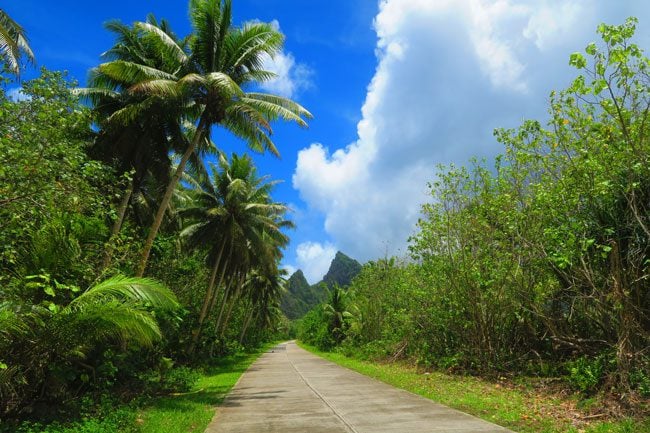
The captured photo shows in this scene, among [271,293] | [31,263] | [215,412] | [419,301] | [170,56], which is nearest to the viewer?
[31,263]

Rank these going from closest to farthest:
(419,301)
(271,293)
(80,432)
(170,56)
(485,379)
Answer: (80,432) < (485,379) < (170,56) < (419,301) < (271,293)

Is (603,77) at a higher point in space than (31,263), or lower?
higher

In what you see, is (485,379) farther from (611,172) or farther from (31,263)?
(31,263)

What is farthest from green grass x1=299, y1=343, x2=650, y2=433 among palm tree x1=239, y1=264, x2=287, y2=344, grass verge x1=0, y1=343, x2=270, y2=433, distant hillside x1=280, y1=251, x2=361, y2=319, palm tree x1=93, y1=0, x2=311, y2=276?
distant hillside x1=280, y1=251, x2=361, y2=319

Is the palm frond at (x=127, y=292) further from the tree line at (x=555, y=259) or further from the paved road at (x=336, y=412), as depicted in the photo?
the tree line at (x=555, y=259)

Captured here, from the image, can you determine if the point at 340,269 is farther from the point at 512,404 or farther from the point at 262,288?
the point at 512,404

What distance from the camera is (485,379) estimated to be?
43.7 feet

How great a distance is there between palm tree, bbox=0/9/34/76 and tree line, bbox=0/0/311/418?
52 millimetres

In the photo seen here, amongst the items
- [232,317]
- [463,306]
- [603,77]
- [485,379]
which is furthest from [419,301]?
[232,317]

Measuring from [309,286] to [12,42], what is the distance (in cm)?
15799

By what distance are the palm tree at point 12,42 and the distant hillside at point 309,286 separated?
129 meters

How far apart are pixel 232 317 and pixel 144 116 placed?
29.9m

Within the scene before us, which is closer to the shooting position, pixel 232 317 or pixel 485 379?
pixel 485 379

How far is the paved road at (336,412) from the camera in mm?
7305
